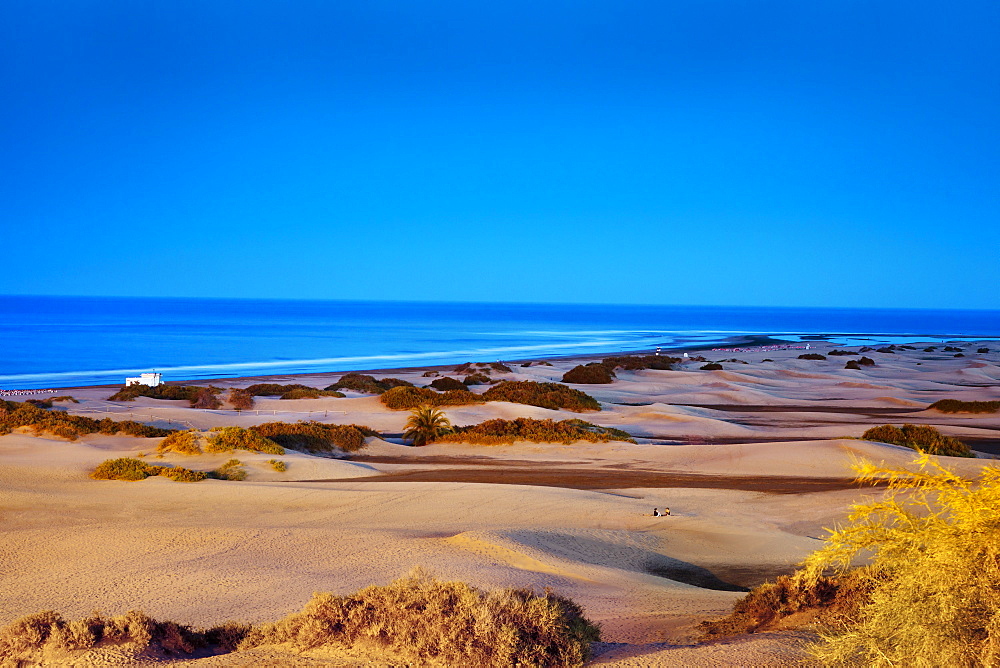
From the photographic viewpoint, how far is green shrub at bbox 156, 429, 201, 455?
15367 mm

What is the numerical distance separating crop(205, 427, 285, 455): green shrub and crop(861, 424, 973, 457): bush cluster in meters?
13.2

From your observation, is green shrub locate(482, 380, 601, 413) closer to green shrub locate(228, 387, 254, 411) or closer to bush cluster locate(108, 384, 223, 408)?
green shrub locate(228, 387, 254, 411)

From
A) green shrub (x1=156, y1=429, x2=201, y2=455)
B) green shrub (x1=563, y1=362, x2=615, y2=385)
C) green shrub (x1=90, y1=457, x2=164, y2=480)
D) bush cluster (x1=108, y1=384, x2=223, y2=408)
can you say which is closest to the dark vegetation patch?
green shrub (x1=90, y1=457, x2=164, y2=480)

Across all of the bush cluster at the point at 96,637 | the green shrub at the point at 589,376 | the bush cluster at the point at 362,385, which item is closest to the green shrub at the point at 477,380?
the bush cluster at the point at 362,385

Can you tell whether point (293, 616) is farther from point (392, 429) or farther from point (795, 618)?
point (392, 429)

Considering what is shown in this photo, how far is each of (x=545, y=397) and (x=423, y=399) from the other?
3.99 m

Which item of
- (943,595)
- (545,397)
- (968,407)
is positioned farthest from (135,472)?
(968,407)

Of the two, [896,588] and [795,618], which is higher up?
[896,588]

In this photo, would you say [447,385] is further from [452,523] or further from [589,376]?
[452,523]

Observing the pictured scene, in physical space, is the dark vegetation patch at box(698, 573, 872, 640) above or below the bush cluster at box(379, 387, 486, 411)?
above

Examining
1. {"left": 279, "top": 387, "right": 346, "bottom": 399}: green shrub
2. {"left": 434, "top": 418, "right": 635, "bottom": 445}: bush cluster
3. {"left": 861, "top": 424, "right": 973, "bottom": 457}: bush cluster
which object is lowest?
{"left": 861, "top": 424, "right": 973, "bottom": 457}: bush cluster

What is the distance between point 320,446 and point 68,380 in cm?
2764

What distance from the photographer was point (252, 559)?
8367mm

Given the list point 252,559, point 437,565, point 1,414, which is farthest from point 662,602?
point 1,414
